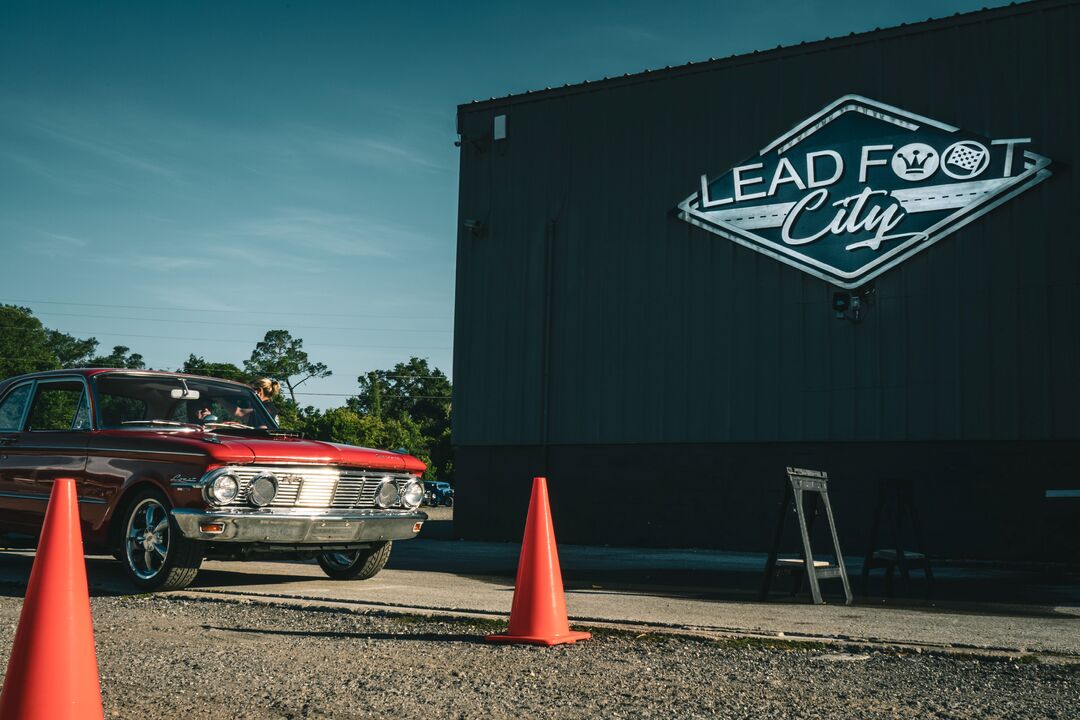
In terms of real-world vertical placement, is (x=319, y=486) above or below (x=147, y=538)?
above

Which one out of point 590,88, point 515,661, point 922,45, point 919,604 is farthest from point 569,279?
point 515,661

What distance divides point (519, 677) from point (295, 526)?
3692mm

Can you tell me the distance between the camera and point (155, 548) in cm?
830

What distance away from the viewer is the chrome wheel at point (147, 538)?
8.27 meters

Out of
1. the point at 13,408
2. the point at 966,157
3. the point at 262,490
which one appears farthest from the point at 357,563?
the point at 966,157

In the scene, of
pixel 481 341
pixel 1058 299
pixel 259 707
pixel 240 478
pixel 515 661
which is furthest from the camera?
pixel 481 341

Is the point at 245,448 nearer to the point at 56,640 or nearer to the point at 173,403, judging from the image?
the point at 173,403

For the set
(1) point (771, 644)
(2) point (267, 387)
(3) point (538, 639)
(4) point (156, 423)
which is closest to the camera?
(3) point (538, 639)

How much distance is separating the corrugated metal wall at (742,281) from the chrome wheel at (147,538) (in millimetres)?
10709

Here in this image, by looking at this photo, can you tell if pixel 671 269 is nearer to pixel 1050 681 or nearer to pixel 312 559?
pixel 312 559

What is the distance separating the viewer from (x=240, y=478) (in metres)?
8.12

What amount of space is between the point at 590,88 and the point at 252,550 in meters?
12.8

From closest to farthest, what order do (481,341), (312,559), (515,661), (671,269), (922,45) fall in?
1. (515,661)
2. (312,559)
3. (922,45)
4. (671,269)
5. (481,341)

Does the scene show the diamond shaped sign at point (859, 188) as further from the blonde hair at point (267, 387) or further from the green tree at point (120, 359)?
the green tree at point (120, 359)
